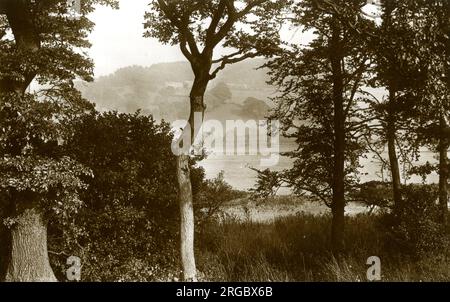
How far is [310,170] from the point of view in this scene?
51.5ft

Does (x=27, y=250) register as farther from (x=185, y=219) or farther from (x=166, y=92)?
(x=166, y=92)

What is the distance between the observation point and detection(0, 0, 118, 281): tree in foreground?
10633mm

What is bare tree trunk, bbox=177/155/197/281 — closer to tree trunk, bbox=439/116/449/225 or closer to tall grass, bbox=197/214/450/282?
tall grass, bbox=197/214/450/282

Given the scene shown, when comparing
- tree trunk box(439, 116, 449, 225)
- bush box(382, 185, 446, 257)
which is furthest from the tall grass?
tree trunk box(439, 116, 449, 225)

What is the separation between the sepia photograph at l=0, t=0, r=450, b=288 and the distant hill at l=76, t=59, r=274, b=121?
76.4 metres

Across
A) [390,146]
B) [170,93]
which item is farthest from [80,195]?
[170,93]

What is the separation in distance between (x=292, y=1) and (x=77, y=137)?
862 centimetres

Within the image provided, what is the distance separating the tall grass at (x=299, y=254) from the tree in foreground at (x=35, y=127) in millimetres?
4942

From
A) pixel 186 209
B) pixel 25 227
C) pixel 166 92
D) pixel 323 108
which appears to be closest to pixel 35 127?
pixel 25 227

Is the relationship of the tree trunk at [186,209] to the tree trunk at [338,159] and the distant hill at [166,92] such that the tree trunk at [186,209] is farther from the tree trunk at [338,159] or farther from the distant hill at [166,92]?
the distant hill at [166,92]

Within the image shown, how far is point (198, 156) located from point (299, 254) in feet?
17.1

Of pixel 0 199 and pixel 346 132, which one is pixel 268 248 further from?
pixel 0 199

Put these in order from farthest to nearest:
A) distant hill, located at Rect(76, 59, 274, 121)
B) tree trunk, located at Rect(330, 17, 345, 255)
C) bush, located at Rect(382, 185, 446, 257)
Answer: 1. distant hill, located at Rect(76, 59, 274, 121)
2. tree trunk, located at Rect(330, 17, 345, 255)
3. bush, located at Rect(382, 185, 446, 257)

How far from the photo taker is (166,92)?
112 metres
